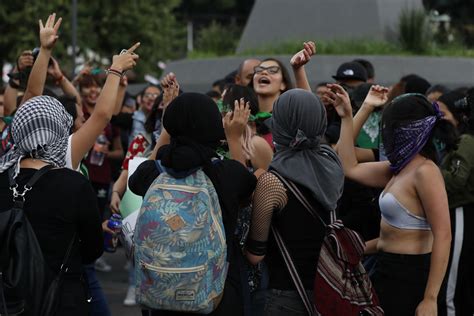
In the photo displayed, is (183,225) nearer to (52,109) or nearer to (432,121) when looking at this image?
(52,109)

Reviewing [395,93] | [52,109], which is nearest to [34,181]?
[52,109]

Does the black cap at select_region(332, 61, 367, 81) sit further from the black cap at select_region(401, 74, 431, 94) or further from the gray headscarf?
the gray headscarf

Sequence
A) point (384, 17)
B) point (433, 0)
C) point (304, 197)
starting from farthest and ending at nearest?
point (433, 0) → point (384, 17) → point (304, 197)

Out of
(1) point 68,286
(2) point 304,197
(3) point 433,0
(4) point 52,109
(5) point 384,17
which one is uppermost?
(4) point 52,109

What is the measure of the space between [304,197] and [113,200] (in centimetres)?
302

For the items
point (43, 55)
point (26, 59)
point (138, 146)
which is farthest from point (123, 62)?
point (138, 146)

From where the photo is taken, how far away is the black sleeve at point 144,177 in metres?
4.89

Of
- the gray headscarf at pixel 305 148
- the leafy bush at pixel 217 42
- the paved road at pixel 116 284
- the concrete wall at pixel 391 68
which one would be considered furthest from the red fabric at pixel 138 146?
the leafy bush at pixel 217 42

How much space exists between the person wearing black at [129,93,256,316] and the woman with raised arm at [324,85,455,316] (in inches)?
35.5

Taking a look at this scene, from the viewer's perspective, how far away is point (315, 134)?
5.01 metres

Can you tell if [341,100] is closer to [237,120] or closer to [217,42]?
[237,120]

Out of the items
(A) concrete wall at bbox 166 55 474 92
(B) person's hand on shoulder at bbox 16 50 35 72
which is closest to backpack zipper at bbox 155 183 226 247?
(B) person's hand on shoulder at bbox 16 50 35 72

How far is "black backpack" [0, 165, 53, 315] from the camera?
187 inches

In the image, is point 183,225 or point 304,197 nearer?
point 183,225
